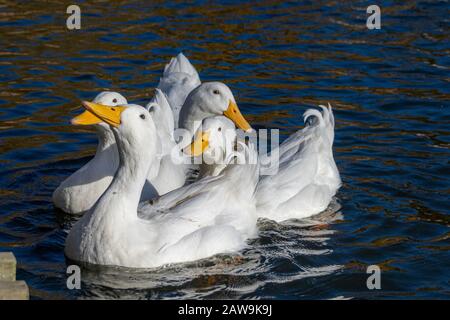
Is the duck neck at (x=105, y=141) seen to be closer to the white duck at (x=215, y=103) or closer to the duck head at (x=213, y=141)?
the duck head at (x=213, y=141)

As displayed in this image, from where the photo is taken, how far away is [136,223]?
836 centimetres

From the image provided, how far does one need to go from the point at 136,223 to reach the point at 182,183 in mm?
2202

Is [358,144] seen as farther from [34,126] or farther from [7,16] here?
[7,16]

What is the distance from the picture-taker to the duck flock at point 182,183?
8.30 meters

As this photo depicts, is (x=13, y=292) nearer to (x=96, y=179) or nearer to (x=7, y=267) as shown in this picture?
(x=7, y=267)

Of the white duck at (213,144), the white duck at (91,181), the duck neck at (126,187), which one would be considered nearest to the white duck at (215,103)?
the white duck at (213,144)

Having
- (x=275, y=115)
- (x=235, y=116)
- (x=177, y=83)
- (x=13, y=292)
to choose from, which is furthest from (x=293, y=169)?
(x=13, y=292)

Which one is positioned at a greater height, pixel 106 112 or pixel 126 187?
pixel 106 112

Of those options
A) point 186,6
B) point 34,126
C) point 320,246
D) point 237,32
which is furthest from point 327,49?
point 320,246

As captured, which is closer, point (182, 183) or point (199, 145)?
point (199, 145)

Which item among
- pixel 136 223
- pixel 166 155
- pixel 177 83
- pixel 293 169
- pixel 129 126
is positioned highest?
pixel 177 83

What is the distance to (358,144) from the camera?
38.7 ft

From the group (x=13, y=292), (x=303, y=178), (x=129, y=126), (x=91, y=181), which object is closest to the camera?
(x=13, y=292)

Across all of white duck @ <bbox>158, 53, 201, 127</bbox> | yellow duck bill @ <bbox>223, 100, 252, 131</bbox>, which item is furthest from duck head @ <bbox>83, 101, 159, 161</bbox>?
white duck @ <bbox>158, 53, 201, 127</bbox>
